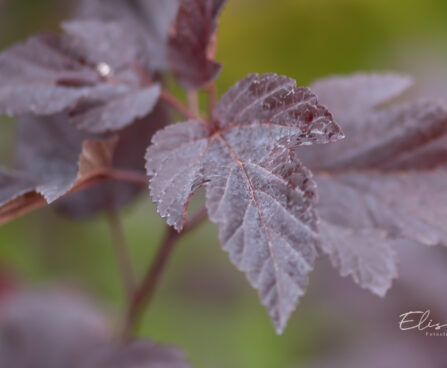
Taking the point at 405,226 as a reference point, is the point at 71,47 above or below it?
above

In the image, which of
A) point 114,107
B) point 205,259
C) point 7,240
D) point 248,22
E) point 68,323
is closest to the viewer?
point 114,107

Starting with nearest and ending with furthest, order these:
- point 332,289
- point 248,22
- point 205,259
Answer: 1. point 332,289
2. point 205,259
3. point 248,22

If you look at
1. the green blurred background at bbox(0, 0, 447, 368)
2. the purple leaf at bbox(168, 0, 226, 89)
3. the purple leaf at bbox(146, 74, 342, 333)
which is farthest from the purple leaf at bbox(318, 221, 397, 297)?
the green blurred background at bbox(0, 0, 447, 368)

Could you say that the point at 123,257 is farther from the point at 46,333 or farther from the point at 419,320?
the point at 419,320

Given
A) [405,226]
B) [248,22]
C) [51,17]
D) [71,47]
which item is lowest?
[405,226]

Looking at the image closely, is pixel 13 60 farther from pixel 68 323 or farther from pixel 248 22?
pixel 248 22

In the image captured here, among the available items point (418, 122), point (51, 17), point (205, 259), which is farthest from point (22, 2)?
point (418, 122)
